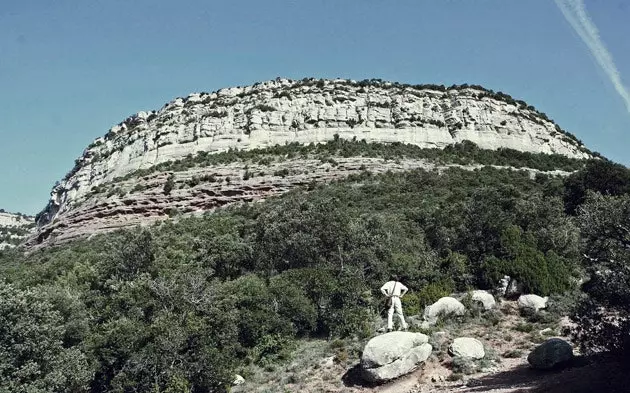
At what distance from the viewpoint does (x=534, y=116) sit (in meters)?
76.9

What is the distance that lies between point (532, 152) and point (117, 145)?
210 feet

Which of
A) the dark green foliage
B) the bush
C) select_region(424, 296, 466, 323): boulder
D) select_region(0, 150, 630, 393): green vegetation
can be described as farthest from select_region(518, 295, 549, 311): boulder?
the dark green foliage

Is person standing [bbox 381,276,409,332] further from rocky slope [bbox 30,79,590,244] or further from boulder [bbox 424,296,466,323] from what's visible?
rocky slope [bbox 30,79,590,244]

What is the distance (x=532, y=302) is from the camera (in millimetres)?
16516

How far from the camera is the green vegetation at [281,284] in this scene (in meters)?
15.2

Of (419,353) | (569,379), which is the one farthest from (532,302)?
(569,379)

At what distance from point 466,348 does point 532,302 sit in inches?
180

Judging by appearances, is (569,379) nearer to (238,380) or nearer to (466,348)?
(466,348)

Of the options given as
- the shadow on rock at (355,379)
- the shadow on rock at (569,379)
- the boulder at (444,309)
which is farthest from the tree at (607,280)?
the shadow on rock at (355,379)

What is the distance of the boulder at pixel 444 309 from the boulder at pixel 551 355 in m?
4.32

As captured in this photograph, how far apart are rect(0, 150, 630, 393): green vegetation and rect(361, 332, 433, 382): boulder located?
1251 mm

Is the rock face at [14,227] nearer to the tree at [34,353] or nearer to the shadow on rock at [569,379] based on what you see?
the tree at [34,353]

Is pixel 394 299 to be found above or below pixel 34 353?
above

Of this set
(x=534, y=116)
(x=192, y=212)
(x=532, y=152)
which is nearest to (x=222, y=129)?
(x=192, y=212)
